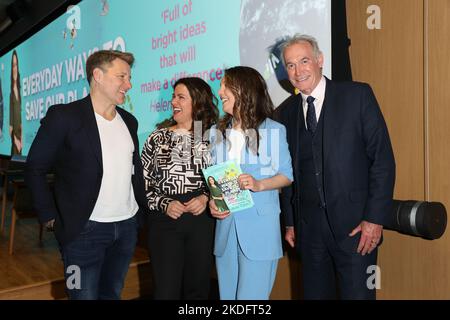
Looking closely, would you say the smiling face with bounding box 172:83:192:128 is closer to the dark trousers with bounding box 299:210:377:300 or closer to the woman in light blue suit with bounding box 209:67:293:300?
the woman in light blue suit with bounding box 209:67:293:300

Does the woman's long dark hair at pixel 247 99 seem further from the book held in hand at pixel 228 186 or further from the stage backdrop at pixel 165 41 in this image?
the stage backdrop at pixel 165 41

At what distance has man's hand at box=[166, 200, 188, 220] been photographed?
2012 mm

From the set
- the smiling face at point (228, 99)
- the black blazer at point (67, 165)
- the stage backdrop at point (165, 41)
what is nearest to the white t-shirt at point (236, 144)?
the smiling face at point (228, 99)

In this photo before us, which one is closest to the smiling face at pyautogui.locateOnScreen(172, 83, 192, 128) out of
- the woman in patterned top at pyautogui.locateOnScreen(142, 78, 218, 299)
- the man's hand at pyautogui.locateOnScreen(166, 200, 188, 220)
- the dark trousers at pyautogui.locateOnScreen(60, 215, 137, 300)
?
the woman in patterned top at pyautogui.locateOnScreen(142, 78, 218, 299)

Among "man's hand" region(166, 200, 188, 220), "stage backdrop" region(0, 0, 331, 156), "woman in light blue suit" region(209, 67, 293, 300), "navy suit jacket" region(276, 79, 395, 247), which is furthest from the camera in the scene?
"stage backdrop" region(0, 0, 331, 156)

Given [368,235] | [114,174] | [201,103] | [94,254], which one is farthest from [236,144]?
[94,254]

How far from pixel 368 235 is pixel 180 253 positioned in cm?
95

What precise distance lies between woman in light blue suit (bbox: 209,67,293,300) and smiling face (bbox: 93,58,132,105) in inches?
19.0

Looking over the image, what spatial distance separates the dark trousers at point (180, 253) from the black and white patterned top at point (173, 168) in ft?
0.39

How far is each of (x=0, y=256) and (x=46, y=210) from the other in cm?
301

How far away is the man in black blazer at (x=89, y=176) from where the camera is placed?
5.74 feet

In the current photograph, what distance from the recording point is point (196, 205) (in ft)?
6.66

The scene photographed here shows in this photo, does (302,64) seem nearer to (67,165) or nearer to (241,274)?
(241,274)
